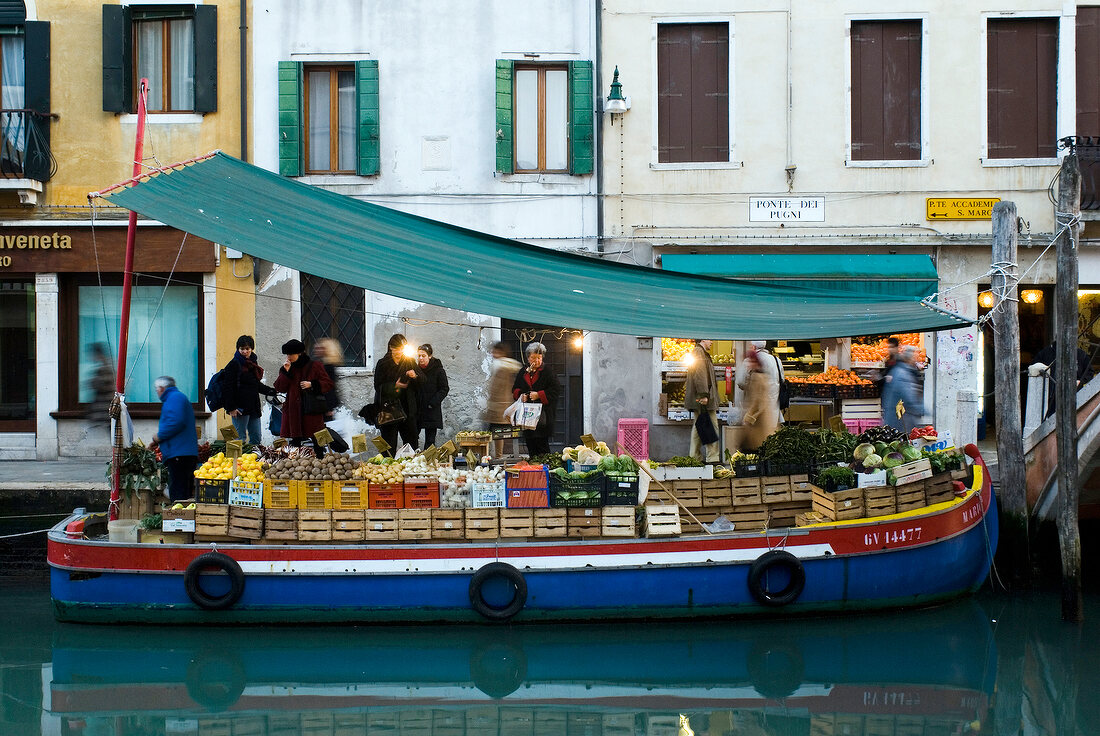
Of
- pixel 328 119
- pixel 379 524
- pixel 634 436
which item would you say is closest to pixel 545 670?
pixel 379 524

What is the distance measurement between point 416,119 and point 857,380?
6813mm

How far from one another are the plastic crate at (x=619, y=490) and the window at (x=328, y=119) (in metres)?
7.27

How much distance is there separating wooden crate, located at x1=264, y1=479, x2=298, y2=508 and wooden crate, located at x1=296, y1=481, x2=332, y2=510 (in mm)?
49

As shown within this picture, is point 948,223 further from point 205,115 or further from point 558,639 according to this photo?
point 205,115

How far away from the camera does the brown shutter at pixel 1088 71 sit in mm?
14367

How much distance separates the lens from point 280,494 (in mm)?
8867

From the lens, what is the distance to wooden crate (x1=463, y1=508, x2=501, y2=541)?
346 inches

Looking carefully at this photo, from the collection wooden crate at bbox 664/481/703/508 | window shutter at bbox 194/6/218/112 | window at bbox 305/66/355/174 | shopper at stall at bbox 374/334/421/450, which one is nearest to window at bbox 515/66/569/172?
window at bbox 305/66/355/174

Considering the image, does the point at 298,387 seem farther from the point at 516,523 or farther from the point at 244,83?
the point at 244,83

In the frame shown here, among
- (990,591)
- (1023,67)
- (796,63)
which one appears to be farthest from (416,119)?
(990,591)

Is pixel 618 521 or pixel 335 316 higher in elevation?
pixel 335 316

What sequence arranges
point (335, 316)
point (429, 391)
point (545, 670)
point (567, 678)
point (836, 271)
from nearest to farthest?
point (567, 678) → point (545, 670) → point (429, 391) → point (836, 271) → point (335, 316)

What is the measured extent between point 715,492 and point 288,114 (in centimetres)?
845

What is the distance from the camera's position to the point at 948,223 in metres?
14.3
